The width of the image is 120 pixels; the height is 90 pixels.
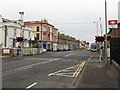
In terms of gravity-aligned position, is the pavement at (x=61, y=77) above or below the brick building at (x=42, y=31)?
below

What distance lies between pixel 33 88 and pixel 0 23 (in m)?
34.7

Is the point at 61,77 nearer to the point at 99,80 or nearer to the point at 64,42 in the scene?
the point at 99,80

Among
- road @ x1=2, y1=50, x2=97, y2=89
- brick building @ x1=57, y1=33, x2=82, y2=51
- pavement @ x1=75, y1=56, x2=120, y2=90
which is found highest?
brick building @ x1=57, y1=33, x2=82, y2=51

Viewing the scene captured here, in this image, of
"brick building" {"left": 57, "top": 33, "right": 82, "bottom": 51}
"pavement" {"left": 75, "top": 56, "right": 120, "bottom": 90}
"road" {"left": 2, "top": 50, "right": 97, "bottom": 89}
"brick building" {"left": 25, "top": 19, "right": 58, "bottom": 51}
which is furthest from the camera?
"brick building" {"left": 57, "top": 33, "right": 82, "bottom": 51}

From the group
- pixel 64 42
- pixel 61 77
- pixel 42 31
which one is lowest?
pixel 61 77

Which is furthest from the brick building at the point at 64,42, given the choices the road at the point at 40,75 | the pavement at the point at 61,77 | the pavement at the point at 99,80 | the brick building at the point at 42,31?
the pavement at the point at 99,80

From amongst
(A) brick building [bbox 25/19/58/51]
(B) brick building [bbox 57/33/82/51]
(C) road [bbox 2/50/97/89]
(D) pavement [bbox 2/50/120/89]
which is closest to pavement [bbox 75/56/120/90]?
(D) pavement [bbox 2/50/120/89]

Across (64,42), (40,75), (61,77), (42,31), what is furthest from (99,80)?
(64,42)

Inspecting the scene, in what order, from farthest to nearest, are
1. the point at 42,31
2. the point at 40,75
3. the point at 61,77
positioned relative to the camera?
the point at 42,31, the point at 40,75, the point at 61,77

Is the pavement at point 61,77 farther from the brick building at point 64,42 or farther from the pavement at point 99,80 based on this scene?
the brick building at point 64,42

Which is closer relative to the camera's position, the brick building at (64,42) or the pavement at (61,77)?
the pavement at (61,77)

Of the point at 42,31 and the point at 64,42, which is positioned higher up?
the point at 42,31

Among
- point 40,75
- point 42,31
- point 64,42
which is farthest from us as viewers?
point 64,42

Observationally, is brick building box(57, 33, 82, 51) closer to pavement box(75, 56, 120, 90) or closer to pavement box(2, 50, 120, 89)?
pavement box(2, 50, 120, 89)
